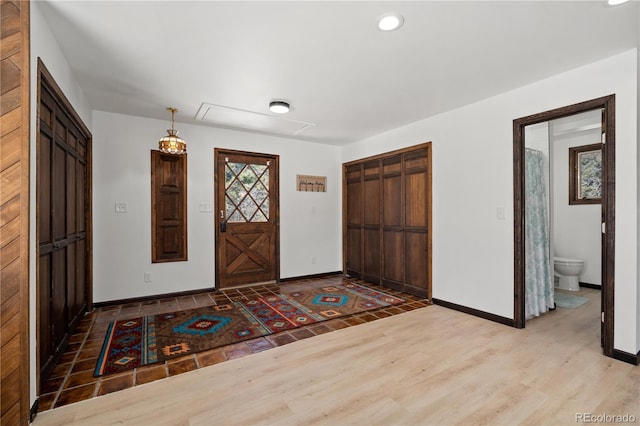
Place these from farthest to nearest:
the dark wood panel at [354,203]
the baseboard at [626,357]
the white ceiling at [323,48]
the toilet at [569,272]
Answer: the dark wood panel at [354,203], the toilet at [569,272], the baseboard at [626,357], the white ceiling at [323,48]

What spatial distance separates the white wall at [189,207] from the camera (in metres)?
3.88

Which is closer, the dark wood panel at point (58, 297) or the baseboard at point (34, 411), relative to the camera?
the baseboard at point (34, 411)

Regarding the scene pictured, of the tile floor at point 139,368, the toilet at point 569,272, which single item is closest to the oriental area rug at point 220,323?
the tile floor at point 139,368

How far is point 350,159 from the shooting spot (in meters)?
5.61

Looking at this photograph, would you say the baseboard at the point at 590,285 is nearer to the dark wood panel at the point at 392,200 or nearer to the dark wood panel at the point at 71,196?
the dark wood panel at the point at 392,200

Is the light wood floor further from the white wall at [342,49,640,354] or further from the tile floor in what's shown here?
the white wall at [342,49,640,354]

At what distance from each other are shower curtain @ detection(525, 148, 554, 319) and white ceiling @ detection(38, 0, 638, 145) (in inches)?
42.8

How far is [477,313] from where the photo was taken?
3.46 m

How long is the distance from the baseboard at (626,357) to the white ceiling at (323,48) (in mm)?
2412

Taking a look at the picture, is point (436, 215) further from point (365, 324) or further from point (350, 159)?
point (350, 159)

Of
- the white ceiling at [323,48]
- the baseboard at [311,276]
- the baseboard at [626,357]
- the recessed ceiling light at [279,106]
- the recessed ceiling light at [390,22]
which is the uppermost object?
the white ceiling at [323,48]

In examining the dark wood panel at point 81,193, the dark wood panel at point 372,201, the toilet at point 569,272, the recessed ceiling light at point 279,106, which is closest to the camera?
the dark wood panel at point 81,193

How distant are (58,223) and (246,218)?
2.60 metres

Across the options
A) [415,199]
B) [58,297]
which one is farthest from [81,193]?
[415,199]
